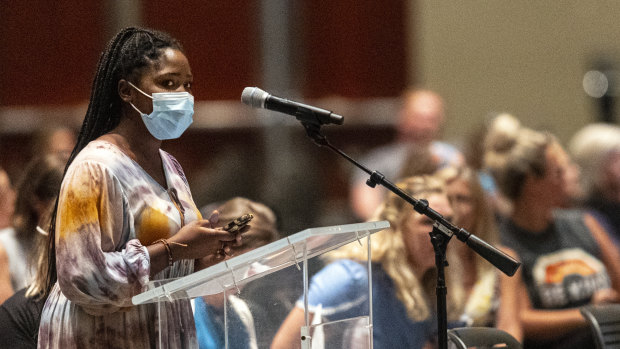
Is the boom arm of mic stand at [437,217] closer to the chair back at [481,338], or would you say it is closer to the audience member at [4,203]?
the chair back at [481,338]

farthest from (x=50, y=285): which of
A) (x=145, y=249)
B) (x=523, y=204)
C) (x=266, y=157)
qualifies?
(x=266, y=157)

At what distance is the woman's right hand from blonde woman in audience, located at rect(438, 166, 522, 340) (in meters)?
2.08

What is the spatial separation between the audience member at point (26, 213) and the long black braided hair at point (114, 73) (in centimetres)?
145

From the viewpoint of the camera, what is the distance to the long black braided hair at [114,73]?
109 inches

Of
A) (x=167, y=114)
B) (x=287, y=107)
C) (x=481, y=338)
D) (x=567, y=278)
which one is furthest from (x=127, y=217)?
(x=567, y=278)

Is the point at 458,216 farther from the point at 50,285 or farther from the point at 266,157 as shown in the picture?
the point at 266,157

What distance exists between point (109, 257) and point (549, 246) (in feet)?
10.9

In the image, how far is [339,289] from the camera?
3.56m

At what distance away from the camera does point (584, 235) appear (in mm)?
5520

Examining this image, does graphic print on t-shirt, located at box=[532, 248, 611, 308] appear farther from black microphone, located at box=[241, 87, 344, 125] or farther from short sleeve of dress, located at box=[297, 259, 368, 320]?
black microphone, located at box=[241, 87, 344, 125]

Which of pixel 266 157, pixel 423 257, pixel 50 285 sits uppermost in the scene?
pixel 50 285

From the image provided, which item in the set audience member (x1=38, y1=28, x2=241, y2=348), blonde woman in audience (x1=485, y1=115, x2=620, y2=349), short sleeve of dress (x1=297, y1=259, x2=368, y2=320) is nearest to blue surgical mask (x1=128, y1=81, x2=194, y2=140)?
audience member (x1=38, y1=28, x2=241, y2=348)

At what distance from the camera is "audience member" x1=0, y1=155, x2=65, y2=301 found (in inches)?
167

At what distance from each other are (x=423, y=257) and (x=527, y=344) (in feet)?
3.97
